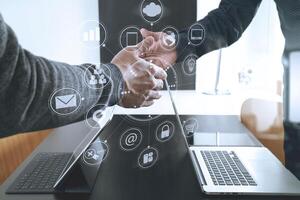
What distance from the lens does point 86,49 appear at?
82 centimetres

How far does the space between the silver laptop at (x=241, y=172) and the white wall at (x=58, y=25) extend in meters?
0.28

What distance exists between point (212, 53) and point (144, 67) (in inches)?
8.0

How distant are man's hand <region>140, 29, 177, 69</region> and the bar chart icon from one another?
0.38 feet

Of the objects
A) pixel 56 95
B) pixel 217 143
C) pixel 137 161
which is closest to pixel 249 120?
pixel 217 143

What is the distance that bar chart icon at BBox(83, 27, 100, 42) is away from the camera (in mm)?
816

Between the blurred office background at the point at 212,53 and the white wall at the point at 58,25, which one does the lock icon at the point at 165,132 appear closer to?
the blurred office background at the point at 212,53

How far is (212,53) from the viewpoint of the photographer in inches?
36.9

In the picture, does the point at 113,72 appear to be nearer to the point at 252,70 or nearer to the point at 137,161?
the point at 137,161

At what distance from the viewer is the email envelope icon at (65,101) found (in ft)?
2.57
